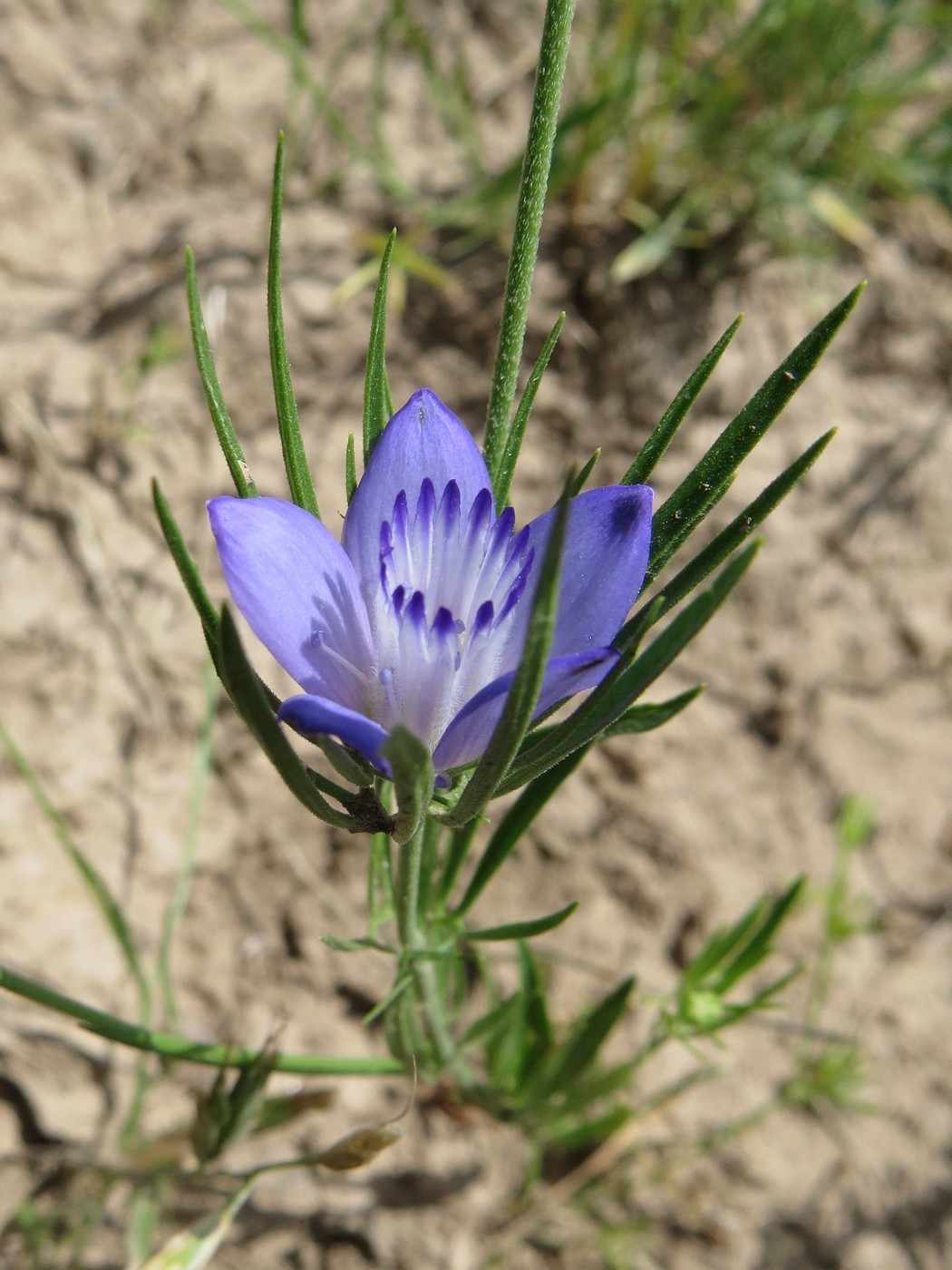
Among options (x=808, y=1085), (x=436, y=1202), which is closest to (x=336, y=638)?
(x=436, y=1202)

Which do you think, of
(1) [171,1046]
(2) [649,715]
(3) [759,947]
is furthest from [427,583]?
(3) [759,947]

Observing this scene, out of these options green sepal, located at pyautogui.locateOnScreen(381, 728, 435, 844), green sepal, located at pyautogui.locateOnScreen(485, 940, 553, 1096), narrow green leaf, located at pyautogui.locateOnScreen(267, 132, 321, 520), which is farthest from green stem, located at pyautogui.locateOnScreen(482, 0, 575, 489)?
green sepal, located at pyautogui.locateOnScreen(485, 940, 553, 1096)

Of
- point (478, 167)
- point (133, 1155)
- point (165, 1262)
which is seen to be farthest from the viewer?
point (478, 167)

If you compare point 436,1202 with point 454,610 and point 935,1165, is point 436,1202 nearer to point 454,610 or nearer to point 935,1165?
point 935,1165

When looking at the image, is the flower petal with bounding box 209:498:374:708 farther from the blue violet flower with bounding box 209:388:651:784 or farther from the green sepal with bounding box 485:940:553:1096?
the green sepal with bounding box 485:940:553:1096

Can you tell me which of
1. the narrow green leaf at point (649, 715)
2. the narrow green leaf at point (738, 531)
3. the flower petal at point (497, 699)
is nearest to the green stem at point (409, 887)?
the flower petal at point (497, 699)

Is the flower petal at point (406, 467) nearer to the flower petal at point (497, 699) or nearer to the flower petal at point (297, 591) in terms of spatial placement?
Answer: the flower petal at point (297, 591)

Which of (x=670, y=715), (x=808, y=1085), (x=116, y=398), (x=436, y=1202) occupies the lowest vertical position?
(x=436, y=1202)
